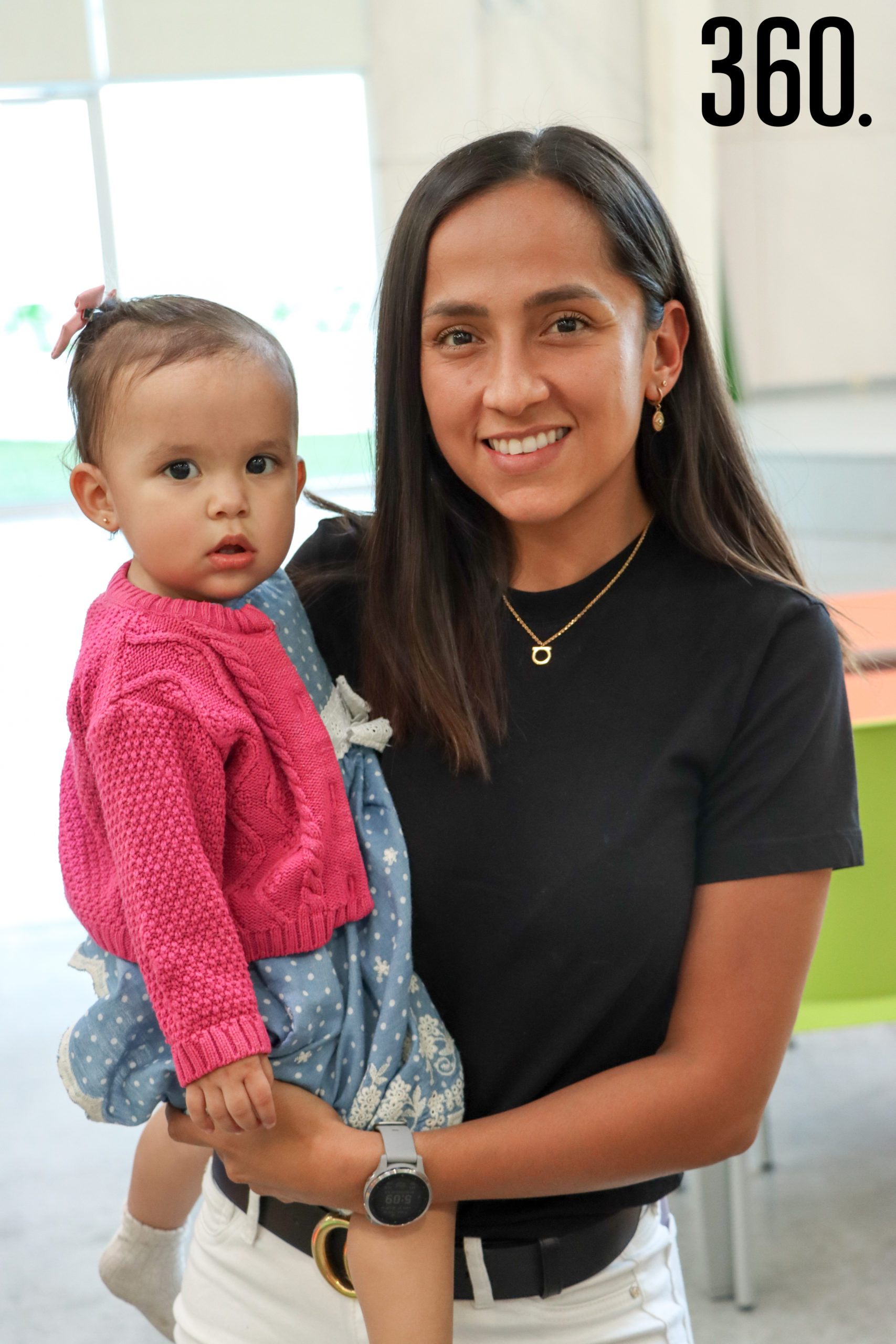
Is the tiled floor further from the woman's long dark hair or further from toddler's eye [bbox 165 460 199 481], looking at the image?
toddler's eye [bbox 165 460 199 481]

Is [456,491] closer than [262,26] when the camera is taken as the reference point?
Yes

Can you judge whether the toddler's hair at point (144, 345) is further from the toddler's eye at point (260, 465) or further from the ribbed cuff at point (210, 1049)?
the ribbed cuff at point (210, 1049)

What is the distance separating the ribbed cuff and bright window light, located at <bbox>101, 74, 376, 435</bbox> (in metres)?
6.42

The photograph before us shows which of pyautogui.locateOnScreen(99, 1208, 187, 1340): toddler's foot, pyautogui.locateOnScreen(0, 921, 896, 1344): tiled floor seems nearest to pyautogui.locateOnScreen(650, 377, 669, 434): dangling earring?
pyautogui.locateOnScreen(99, 1208, 187, 1340): toddler's foot

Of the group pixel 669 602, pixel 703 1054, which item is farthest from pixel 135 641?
pixel 703 1054

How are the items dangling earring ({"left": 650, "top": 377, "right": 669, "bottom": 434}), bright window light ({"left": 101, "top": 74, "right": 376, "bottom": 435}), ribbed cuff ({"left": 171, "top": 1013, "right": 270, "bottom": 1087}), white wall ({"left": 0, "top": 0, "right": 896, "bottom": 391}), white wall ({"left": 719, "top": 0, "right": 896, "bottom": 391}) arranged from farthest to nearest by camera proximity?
white wall ({"left": 719, "top": 0, "right": 896, "bottom": 391}) < bright window light ({"left": 101, "top": 74, "right": 376, "bottom": 435}) < white wall ({"left": 0, "top": 0, "right": 896, "bottom": 391}) < dangling earring ({"left": 650, "top": 377, "right": 669, "bottom": 434}) < ribbed cuff ({"left": 171, "top": 1013, "right": 270, "bottom": 1087})

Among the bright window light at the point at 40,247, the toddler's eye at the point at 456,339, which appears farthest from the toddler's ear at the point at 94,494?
the bright window light at the point at 40,247

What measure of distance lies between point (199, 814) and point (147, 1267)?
2.83 feet

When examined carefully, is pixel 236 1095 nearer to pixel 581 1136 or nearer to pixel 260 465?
pixel 581 1136

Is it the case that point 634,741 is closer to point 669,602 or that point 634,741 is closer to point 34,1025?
point 669,602

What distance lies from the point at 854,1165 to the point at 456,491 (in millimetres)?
1874

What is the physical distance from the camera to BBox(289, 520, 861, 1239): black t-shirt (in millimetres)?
1148

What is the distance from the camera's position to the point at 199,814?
1.13 meters

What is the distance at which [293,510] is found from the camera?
49.1 inches
